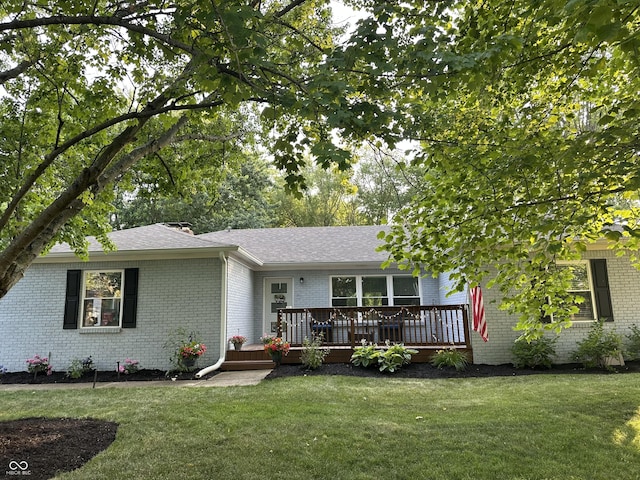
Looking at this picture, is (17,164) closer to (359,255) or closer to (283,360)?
(283,360)

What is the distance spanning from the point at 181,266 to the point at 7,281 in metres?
6.17

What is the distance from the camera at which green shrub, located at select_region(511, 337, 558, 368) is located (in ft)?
30.1

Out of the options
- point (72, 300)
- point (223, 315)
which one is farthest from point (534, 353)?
point (72, 300)

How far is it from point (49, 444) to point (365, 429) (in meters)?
3.79

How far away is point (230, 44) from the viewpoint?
9.53ft

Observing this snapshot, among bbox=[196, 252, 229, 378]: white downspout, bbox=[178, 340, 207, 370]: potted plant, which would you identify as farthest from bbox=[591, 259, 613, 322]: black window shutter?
bbox=[178, 340, 207, 370]: potted plant

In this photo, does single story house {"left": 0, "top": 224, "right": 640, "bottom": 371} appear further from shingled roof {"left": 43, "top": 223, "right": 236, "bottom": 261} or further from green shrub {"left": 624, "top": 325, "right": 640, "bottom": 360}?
green shrub {"left": 624, "top": 325, "right": 640, "bottom": 360}

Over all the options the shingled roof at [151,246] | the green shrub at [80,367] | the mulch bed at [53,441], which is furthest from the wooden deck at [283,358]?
the green shrub at [80,367]

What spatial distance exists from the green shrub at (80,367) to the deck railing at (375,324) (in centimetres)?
473

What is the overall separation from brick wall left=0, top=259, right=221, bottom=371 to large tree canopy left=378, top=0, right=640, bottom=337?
701 centimetres

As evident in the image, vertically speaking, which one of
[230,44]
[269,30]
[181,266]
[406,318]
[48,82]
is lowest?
[406,318]

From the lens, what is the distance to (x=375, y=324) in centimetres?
1170

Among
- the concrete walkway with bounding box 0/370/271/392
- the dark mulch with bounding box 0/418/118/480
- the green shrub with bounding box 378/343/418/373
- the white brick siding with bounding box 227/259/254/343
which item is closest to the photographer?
the dark mulch with bounding box 0/418/118/480

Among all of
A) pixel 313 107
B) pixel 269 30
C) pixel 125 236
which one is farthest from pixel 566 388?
pixel 125 236
